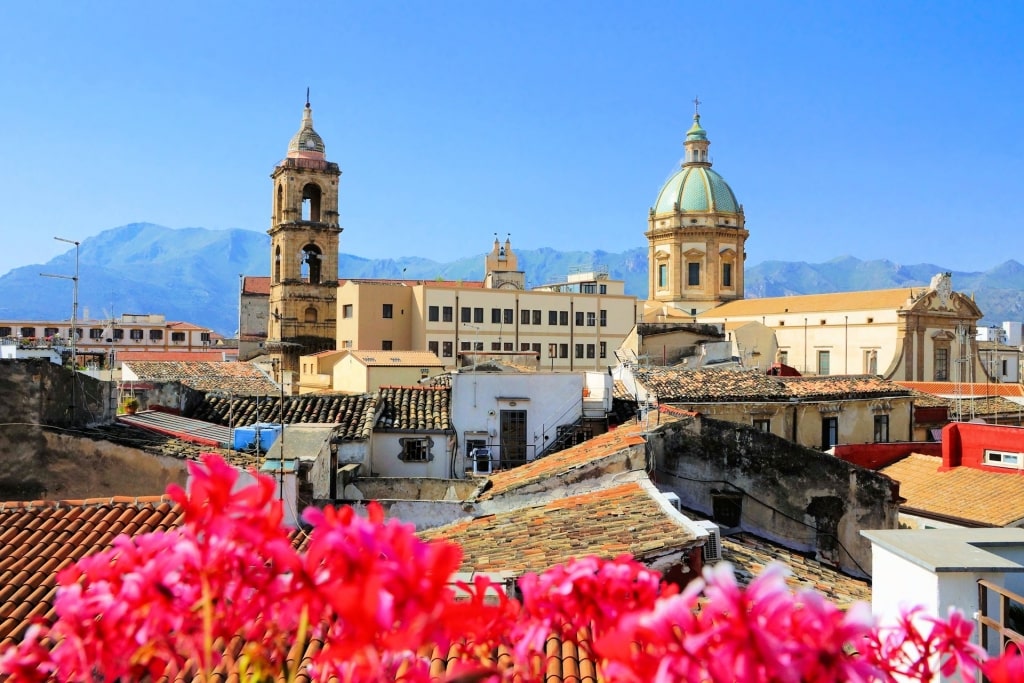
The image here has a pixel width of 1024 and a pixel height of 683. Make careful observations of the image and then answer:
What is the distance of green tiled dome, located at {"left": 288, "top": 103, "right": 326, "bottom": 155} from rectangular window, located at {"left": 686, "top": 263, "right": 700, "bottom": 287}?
32415mm

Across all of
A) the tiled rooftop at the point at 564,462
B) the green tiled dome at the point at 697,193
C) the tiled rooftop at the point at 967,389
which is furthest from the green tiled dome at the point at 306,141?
the tiled rooftop at the point at 564,462

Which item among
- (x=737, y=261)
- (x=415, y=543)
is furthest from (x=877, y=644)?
(x=737, y=261)

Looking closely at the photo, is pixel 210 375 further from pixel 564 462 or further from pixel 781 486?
pixel 781 486

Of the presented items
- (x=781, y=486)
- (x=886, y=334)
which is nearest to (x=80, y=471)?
(x=781, y=486)

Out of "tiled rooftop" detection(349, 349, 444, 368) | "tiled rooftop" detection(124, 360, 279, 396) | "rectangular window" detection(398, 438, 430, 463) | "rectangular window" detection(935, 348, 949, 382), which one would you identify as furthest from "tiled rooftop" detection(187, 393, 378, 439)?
"rectangular window" detection(935, 348, 949, 382)

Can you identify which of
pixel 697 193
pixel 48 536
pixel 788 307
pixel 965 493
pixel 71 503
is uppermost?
pixel 697 193

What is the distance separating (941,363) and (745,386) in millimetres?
35347

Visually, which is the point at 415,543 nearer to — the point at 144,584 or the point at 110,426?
the point at 144,584

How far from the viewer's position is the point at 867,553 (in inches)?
597

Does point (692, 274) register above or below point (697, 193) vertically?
below

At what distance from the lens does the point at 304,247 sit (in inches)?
2383

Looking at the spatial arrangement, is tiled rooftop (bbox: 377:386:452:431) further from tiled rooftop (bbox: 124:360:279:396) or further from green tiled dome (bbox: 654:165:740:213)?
green tiled dome (bbox: 654:165:740:213)

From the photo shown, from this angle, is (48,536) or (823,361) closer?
(48,536)

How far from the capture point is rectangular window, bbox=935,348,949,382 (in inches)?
2334
